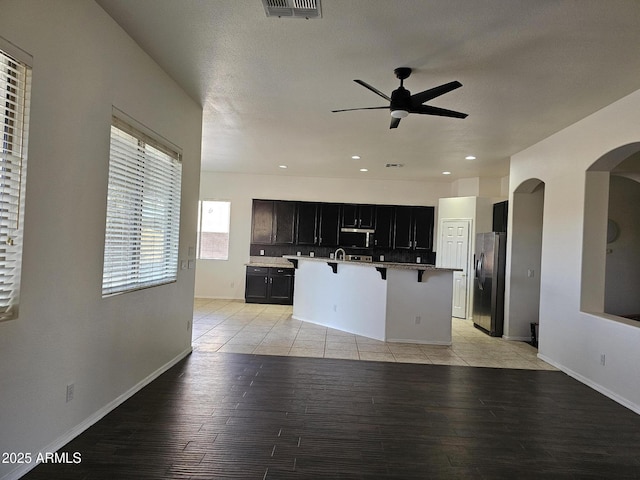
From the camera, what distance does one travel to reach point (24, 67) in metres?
2.20

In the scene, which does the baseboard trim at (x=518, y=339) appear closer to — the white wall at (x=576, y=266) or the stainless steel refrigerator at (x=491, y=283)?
the stainless steel refrigerator at (x=491, y=283)

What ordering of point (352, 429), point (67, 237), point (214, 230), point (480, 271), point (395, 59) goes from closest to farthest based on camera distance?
point (67, 237) < point (352, 429) < point (395, 59) < point (480, 271) < point (214, 230)

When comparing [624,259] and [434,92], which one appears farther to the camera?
[624,259]

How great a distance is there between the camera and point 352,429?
10.0ft

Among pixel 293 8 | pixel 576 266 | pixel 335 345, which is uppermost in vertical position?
Answer: pixel 293 8

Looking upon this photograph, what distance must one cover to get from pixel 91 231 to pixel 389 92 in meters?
2.99

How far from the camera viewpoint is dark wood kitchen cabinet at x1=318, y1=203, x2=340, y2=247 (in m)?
9.55

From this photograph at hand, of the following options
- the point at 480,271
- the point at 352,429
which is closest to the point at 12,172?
the point at 352,429

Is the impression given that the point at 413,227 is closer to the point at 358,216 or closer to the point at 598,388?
the point at 358,216

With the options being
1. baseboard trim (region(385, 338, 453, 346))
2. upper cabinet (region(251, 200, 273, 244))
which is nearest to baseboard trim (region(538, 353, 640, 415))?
baseboard trim (region(385, 338, 453, 346))

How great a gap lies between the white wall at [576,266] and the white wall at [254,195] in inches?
146

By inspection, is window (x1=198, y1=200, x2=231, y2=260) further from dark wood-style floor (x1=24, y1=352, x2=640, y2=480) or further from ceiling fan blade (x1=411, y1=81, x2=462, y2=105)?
ceiling fan blade (x1=411, y1=81, x2=462, y2=105)

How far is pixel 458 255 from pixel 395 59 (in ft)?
19.4

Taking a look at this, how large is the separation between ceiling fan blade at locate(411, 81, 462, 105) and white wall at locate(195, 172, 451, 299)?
6232mm
